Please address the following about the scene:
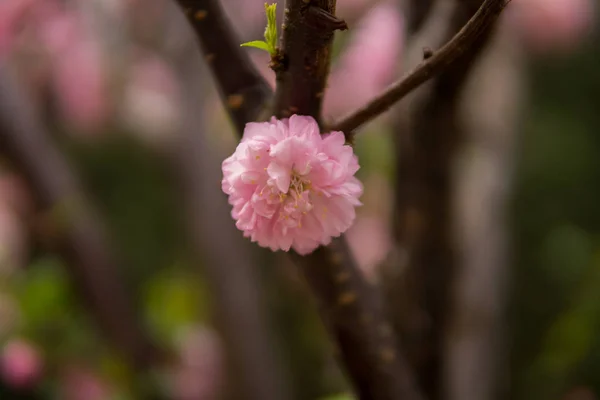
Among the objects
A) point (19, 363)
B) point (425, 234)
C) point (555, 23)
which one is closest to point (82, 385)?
point (19, 363)

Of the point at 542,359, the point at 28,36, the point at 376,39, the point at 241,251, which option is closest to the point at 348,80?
the point at 376,39

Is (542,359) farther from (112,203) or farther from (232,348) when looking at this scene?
(112,203)

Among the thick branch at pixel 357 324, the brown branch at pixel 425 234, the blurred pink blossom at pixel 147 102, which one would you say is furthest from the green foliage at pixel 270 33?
the blurred pink blossom at pixel 147 102

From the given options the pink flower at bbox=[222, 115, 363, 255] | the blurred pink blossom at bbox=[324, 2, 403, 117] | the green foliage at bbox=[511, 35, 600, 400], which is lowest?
the green foliage at bbox=[511, 35, 600, 400]

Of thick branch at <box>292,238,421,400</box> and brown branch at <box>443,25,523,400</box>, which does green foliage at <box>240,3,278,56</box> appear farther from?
brown branch at <box>443,25,523,400</box>

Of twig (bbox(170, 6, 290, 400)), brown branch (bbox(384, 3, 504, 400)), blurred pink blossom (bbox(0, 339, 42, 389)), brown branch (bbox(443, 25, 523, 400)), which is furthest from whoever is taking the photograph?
twig (bbox(170, 6, 290, 400))

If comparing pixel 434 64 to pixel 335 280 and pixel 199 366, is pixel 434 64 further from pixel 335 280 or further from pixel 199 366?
pixel 199 366

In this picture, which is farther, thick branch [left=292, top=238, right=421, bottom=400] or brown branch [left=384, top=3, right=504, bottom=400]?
brown branch [left=384, top=3, right=504, bottom=400]

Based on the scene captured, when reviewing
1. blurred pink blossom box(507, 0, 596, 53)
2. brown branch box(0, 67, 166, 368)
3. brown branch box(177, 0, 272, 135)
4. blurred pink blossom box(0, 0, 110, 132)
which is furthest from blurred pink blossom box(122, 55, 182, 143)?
brown branch box(177, 0, 272, 135)
